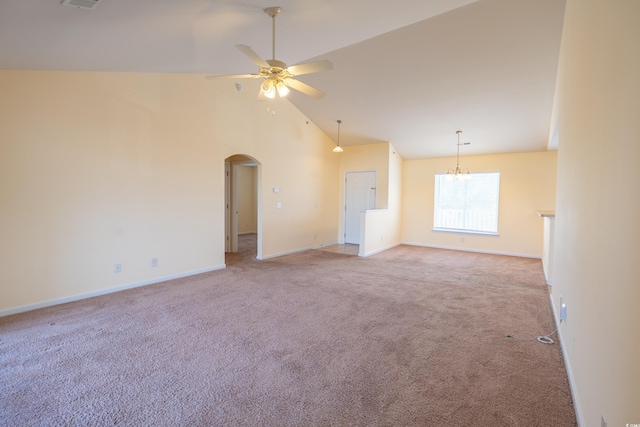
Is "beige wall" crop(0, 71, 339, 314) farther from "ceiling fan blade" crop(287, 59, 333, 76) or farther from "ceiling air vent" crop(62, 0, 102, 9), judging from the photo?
"ceiling fan blade" crop(287, 59, 333, 76)

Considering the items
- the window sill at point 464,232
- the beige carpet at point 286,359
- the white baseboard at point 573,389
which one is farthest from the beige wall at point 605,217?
the window sill at point 464,232

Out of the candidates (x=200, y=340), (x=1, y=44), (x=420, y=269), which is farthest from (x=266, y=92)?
(x=420, y=269)

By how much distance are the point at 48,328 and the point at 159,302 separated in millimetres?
1059

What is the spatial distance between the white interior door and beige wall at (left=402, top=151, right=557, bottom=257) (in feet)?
4.63

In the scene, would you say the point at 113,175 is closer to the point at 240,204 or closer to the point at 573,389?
the point at 573,389

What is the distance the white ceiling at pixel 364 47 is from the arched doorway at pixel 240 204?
6.90 ft

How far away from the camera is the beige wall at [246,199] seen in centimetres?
1053

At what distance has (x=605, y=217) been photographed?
1.47m

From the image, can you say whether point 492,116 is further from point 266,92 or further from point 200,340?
point 200,340

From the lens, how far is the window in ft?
24.6

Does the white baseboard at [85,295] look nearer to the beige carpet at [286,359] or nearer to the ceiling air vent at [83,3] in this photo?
the beige carpet at [286,359]

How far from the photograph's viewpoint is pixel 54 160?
3650 mm

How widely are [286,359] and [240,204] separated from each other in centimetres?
852

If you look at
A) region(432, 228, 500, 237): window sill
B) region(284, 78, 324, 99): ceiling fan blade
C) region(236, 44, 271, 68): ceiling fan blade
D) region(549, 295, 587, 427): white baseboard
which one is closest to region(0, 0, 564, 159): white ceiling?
region(236, 44, 271, 68): ceiling fan blade
